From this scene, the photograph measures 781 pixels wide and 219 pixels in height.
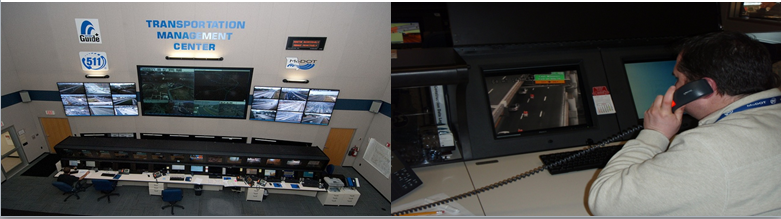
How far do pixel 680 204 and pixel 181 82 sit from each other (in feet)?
6.74

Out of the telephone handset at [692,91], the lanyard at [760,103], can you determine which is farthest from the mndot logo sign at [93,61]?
the lanyard at [760,103]

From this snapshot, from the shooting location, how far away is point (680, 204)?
131cm

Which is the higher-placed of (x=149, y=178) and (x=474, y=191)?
(x=474, y=191)

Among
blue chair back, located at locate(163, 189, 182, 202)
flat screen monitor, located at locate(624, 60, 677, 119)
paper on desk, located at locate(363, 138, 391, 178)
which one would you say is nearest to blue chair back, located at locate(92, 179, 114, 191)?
Answer: blue chair back, located at locate(163, 189, 182, 202)

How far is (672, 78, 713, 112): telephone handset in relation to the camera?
1.53 meters

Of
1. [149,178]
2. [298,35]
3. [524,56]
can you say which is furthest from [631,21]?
[149,178]

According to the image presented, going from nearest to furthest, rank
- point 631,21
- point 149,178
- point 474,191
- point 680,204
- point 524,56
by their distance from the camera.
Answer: point 680,204
point 474,191
point 149,178
point 524,56
point 631,21

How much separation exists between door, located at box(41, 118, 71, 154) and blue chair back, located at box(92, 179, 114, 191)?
0.83 ft

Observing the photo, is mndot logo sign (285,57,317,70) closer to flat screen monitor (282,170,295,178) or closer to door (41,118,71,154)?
flat screen monitor (282,170,295,178)

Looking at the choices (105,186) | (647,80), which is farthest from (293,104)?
(647,80)

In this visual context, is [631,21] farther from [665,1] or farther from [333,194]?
[333,194]

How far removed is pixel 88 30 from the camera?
6.01 ft

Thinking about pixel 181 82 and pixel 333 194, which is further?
pixel 333 194

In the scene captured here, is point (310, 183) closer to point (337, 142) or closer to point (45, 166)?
point (337, 142)
